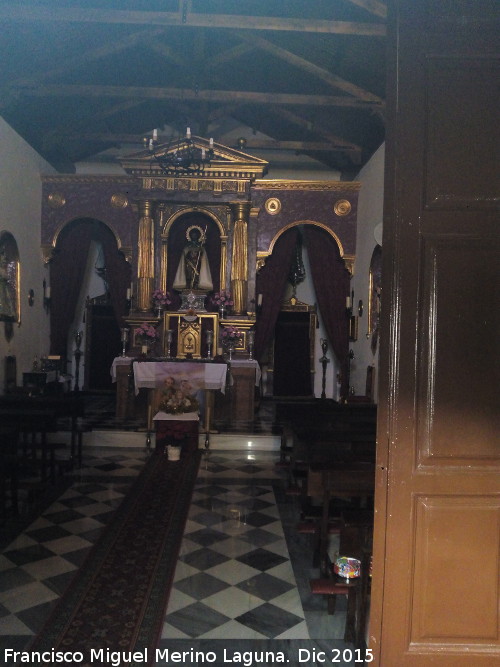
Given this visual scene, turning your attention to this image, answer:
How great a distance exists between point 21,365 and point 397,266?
28.2ft

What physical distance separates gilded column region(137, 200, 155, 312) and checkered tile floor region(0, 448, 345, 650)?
4.48 meters

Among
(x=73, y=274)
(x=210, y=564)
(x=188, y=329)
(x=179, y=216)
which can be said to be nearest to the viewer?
(x=210, y=564)

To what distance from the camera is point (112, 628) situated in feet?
11.1

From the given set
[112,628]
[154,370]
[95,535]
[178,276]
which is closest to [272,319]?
[178,276]

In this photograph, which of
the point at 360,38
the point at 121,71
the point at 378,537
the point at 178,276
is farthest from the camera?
the point at 178,276

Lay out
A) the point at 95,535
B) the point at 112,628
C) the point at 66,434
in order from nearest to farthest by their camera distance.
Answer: the point at 112,628, the point at 95,535, the point at 66,434

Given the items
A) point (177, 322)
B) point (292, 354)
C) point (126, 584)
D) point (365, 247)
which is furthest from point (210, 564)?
point (292, 354)

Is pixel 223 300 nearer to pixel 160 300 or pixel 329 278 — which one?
pixel 160 300

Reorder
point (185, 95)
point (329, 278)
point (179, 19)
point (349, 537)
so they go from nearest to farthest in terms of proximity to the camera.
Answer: point (349, 537) → point (179, 19) → point (185, 95) → point (329, 278)

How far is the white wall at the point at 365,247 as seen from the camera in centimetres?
960

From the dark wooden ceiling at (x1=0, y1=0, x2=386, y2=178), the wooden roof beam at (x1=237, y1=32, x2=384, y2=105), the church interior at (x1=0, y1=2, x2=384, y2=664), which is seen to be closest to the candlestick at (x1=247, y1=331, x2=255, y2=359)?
the church interior at (x1=0, y1=2, x2=384, y2=664)

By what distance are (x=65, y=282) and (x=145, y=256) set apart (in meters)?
1.72

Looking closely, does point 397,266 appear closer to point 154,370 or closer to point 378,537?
point 378,537

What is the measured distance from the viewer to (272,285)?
37.7 ft
